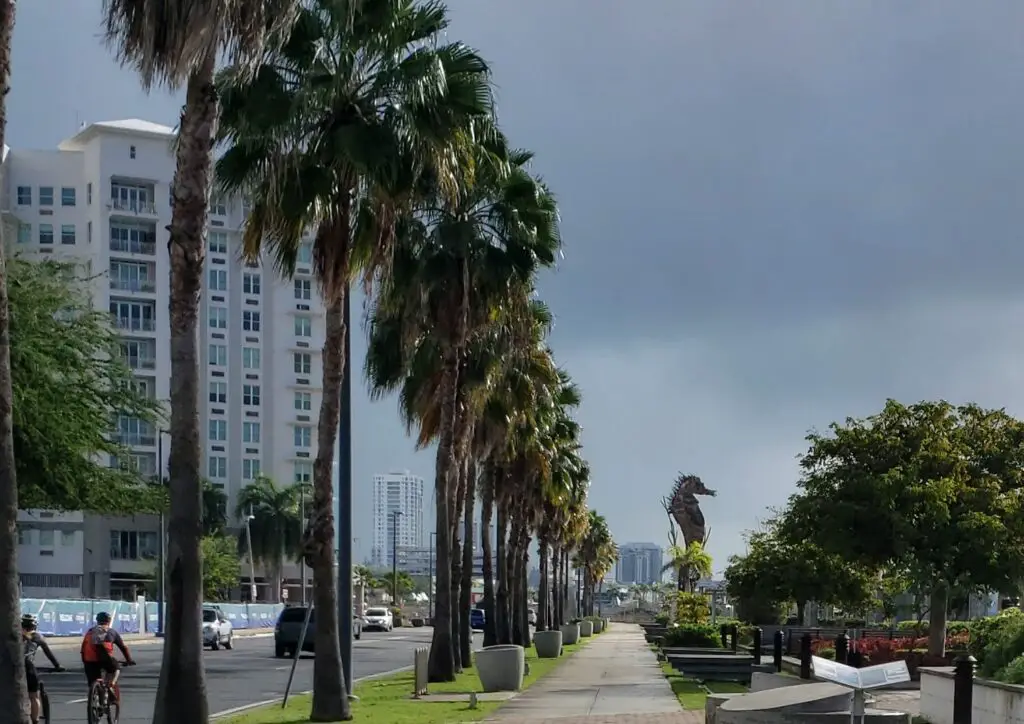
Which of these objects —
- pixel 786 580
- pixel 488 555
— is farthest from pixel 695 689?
pixel 786 580

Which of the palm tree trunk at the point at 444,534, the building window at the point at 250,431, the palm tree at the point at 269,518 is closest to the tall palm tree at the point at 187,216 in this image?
the palm tree trunk at the point at 444,534

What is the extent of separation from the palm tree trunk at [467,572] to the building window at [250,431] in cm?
8591

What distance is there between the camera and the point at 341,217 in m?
22.2

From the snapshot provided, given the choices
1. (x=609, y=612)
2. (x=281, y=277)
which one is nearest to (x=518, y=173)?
(x=281, y=277)

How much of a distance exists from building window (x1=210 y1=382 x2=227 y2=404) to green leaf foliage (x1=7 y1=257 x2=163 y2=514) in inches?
3530

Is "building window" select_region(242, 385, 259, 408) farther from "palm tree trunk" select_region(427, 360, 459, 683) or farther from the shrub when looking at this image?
"palm tree trunk" select_region(427, 360, 459, 683)

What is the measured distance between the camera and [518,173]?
30734 mm

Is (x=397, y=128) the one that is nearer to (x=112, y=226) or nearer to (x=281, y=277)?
(x=281, y=277)

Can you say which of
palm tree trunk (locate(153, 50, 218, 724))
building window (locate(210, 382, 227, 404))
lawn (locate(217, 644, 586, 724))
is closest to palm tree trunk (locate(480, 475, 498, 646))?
lawn (locate(217, 644, 586, 724))

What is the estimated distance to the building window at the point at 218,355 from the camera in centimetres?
12650

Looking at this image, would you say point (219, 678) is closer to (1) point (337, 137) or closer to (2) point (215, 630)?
(1) point (337, 137)

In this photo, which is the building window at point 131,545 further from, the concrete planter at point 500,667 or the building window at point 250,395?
the concrete planter at point 500,667

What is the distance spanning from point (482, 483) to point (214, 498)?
75.1 meters

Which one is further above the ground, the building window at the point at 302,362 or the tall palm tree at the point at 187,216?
the building window at the point at 302,362
